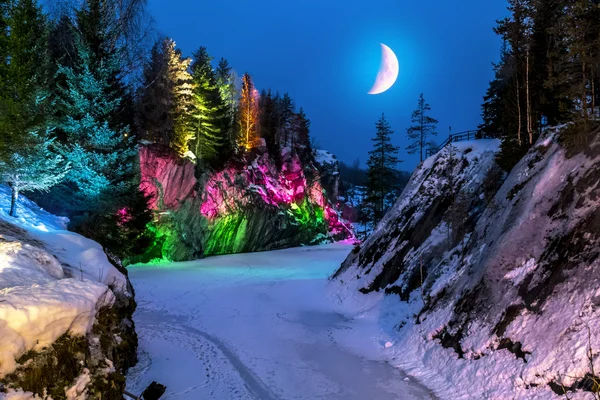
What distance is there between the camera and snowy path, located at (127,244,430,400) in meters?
8.06

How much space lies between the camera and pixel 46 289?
219 inches

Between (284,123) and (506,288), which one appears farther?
(284,123)

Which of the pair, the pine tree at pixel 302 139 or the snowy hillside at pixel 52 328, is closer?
the snowy hillside at pixel 52 328

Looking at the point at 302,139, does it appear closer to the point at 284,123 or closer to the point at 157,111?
the point at 284,123

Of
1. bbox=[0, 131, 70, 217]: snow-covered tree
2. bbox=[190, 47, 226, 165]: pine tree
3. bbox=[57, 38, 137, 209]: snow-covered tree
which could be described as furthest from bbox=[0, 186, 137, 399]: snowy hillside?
bbox=[190, 47, 226, 165]: pine tree

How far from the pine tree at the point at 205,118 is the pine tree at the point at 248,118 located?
6.61 m

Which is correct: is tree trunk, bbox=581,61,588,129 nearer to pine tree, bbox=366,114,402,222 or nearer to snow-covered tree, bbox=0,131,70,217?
snow-covered tree, bbox=0,131,70,217

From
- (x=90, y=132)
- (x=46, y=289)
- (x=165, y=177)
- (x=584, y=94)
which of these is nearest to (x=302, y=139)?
Result: (x=165, y=177)

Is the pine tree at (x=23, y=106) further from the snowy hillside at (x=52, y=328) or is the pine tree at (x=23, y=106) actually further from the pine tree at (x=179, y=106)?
the pine tree at (x=179, y=106)

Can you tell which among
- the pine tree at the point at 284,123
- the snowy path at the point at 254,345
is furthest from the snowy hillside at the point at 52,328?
the pine tree at the point at 284,123

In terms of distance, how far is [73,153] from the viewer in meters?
18.7

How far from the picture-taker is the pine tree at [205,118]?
36.9 m

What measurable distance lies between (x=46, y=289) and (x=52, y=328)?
0.76 metres

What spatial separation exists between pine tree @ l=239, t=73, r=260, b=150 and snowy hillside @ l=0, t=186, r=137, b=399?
1586 inches
